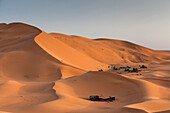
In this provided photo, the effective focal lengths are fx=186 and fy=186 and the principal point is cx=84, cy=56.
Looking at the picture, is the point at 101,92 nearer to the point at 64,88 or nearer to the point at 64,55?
the point at 64,88

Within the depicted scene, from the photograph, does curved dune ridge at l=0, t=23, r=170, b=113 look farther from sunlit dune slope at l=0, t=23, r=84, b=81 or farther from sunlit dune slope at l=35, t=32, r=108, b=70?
sunlit dune slope at l=35, t=32, r=108, b=70

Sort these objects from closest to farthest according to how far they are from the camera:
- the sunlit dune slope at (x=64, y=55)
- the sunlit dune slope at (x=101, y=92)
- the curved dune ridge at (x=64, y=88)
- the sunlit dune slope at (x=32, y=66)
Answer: the curved dune ridge at (x=64, y=88) → the sunlit dune slope at (x=101, y=92) → the sunlit dune slope at (x=32, y=66) → the sunlit dune slope at (x=64, y=55)

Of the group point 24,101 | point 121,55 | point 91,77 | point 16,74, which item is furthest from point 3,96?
point 121,55

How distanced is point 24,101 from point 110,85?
4197mm

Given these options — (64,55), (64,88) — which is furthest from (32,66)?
(64,88)

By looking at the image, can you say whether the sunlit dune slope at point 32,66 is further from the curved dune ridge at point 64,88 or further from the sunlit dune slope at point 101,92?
the sunlit dune slope at point 101,92

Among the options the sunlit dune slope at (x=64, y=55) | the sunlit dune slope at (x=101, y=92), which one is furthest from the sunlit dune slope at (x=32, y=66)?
the sunlit dune slope at (x=101, y=92)

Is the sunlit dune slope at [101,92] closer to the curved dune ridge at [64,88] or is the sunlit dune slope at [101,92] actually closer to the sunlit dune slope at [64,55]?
the curved dune ridge at [64,88]

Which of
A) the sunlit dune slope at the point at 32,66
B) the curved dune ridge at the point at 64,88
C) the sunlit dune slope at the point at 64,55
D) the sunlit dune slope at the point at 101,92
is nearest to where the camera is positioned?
the curved dune ridge at the point at 64,88

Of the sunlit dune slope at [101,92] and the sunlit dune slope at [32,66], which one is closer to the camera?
the sunlit dune slope at [101,92]

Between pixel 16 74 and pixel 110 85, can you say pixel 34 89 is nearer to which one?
pixel 110 85

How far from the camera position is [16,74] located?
1343 centimetres

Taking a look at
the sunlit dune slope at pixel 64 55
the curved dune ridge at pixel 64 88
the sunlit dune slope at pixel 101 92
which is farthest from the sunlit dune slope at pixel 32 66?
the sunlit dune slope at pixel 101 92

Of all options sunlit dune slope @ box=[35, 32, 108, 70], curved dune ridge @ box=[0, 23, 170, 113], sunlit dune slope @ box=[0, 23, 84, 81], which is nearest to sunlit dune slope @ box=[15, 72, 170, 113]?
curved dune ridge @ box=[0, 23, 170, 113]
